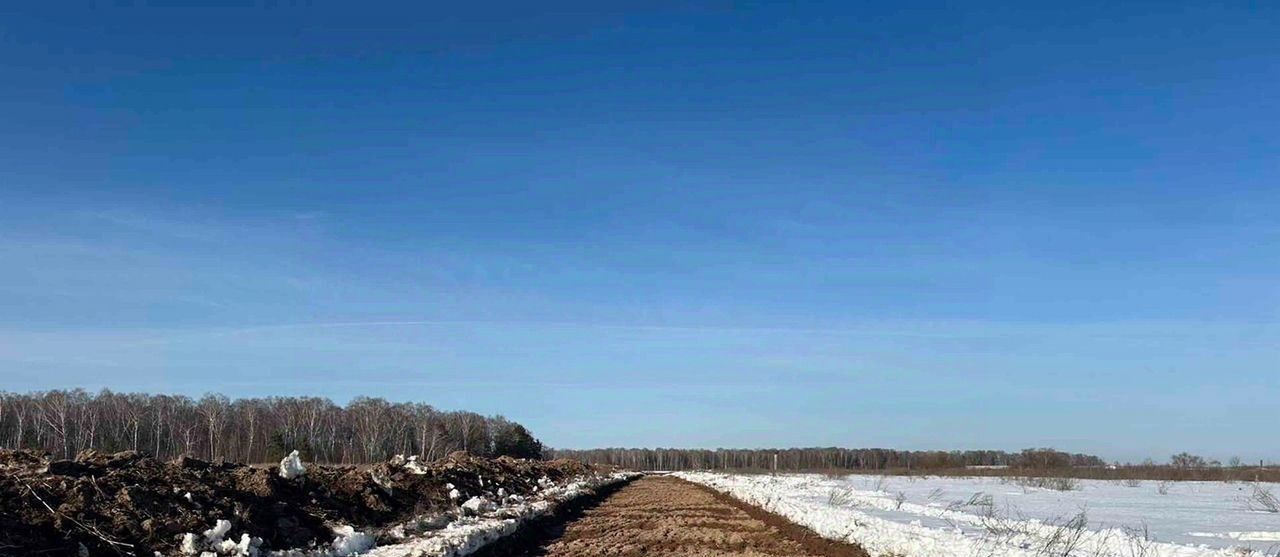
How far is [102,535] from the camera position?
1101cm

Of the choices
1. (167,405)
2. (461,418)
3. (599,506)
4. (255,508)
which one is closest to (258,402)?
(167,405)

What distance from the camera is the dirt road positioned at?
53.7ft

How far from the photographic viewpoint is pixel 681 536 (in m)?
19.5

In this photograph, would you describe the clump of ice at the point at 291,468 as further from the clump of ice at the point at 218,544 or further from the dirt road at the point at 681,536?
the clump of ice at the point at 218,544

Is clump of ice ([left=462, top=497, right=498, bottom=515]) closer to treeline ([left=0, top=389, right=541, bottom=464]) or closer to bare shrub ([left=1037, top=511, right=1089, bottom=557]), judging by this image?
bare shrub ([left=1037, top=511, right=1089, bottom=557])

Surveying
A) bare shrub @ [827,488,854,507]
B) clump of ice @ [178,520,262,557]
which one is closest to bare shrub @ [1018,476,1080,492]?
bare shrub @ [827,488,854,507]

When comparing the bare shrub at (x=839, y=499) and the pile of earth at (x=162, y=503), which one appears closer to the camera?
the pile of earth at (x=162, y=503)

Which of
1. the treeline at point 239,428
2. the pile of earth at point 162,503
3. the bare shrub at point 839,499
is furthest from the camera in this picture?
the treeline at point 239,428

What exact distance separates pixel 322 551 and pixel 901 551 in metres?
9.27

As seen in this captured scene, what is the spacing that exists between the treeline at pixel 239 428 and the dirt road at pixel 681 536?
175ft

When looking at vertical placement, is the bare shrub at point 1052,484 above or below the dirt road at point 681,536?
below

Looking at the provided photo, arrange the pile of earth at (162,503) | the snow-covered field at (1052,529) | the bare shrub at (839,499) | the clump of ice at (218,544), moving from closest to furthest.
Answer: the pile of earth at (162,503) → the clump of ice at (218,544) → the snow-covered field at (1052,529) → the bare shrub at (839,499)

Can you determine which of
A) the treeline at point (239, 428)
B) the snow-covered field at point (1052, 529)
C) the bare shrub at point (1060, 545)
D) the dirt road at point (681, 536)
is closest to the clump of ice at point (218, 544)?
the dirt road at point (681, 536)

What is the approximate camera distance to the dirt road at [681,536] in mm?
Result: 16375
